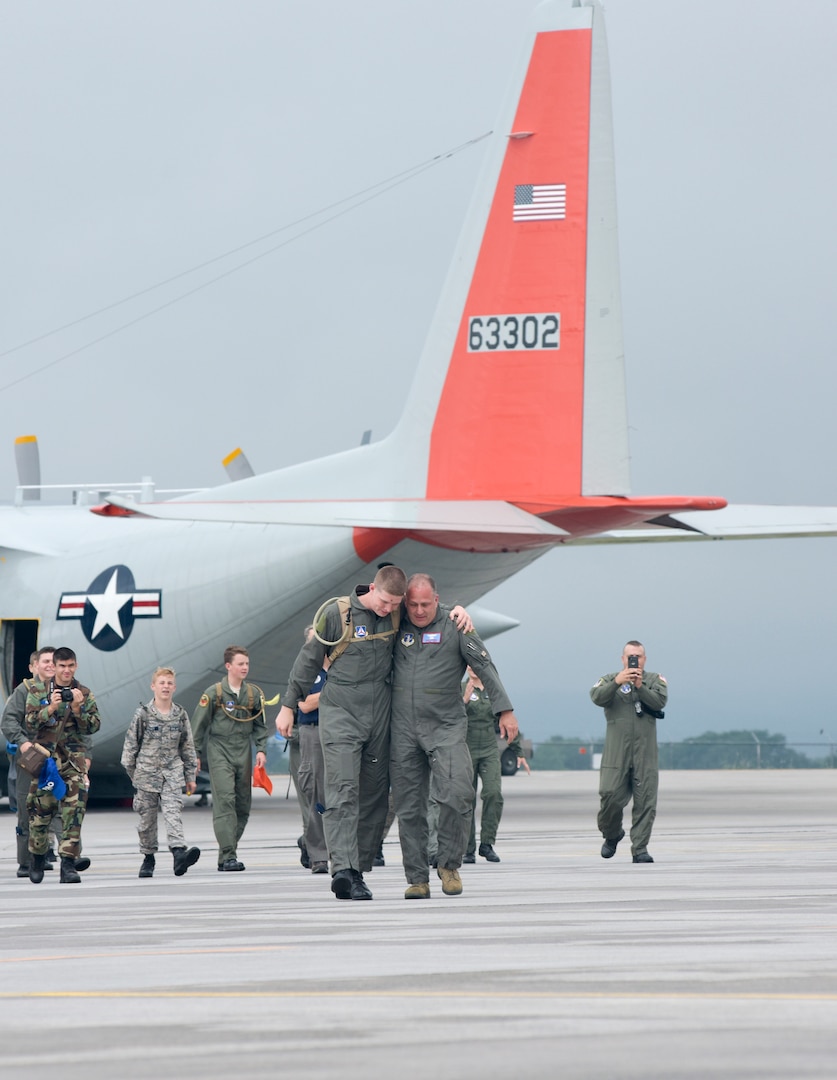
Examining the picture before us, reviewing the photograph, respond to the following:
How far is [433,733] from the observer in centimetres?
1105

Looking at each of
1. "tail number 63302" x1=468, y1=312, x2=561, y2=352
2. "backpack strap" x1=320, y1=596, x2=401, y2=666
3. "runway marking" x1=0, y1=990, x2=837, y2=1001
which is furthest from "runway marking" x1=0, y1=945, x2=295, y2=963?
"tail number 63302" x1=468, y1=312, x2=561, y2=352

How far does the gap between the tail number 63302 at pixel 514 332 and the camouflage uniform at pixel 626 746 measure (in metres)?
7.24

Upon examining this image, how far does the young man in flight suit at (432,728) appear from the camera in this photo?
1099 centimetres

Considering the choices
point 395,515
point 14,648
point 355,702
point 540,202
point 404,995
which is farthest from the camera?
point 14,648

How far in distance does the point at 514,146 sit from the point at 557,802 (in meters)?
11.4

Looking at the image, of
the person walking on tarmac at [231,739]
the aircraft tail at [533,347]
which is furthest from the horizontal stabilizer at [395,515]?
the person walking on tarmac at [231,739]

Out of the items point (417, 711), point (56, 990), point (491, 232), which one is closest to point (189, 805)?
point (491, 232)

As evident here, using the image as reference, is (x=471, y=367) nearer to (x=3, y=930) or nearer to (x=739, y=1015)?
(x=3, y=930)

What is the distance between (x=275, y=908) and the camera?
403 inches

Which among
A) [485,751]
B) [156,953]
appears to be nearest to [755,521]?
[485,751]

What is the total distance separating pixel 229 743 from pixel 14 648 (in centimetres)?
1170

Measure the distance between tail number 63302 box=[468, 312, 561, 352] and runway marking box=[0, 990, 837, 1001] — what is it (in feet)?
50.5

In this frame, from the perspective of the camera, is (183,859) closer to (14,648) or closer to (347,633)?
(347,633)

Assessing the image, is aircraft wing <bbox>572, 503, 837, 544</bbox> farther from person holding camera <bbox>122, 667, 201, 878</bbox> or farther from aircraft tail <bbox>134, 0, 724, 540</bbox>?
person holding camera <bbox>122, 667, 201, 878</bbox>
